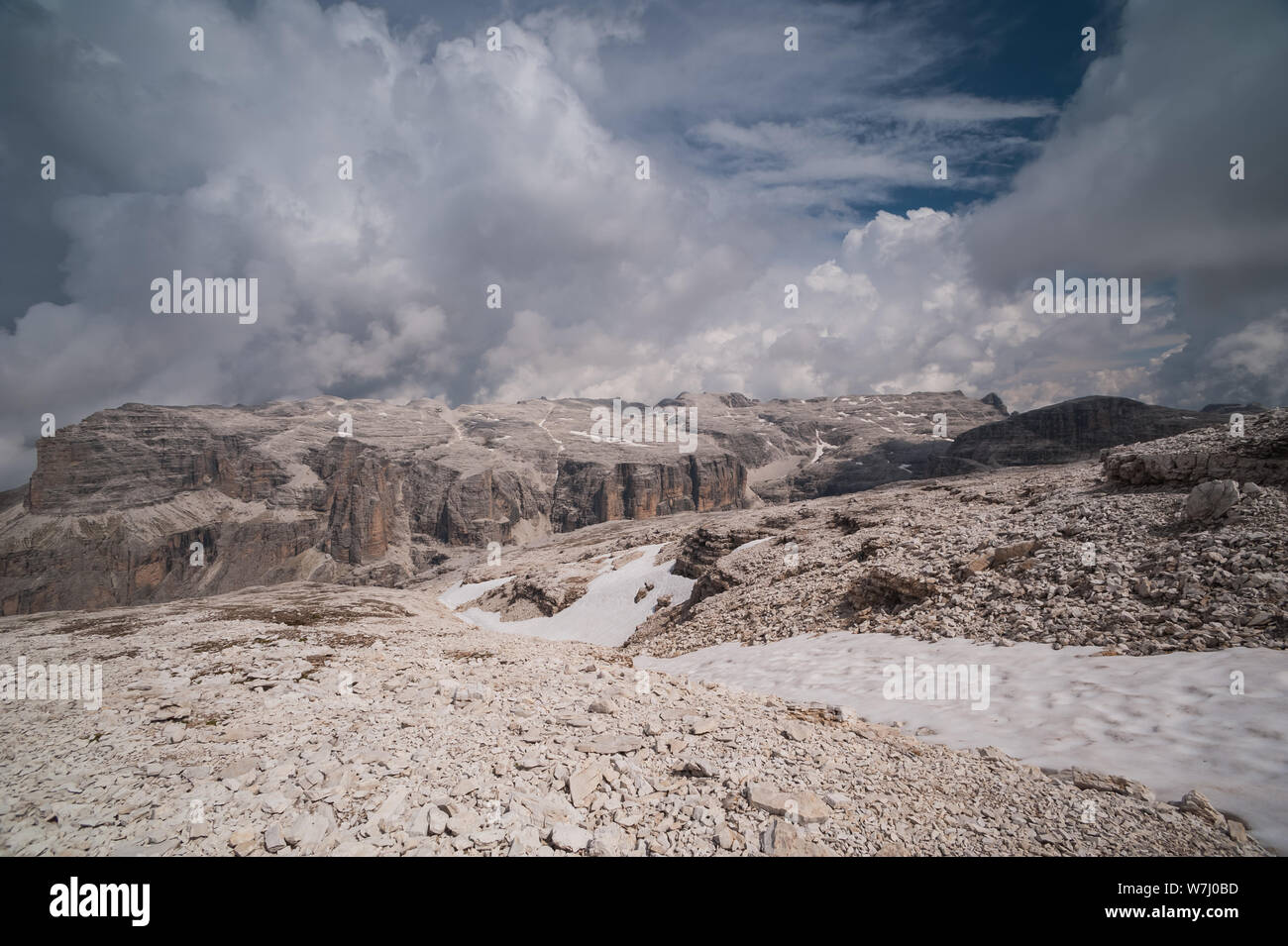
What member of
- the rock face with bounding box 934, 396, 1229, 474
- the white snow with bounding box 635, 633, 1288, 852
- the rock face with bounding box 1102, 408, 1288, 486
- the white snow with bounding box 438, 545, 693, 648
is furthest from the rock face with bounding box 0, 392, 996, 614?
the rock face with bounding box 1102, 408, 1288, 486

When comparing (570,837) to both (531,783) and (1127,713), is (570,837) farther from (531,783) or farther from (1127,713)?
(1127,713)

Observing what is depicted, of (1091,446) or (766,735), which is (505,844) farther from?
(1091,446)

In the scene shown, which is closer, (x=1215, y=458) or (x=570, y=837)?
(x=570, y=837)

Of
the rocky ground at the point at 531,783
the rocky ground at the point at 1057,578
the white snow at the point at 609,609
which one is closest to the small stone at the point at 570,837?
the rocky ground at the point at 531,783

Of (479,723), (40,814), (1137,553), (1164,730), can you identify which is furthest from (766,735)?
(1137,553)

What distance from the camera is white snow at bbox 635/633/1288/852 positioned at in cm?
565

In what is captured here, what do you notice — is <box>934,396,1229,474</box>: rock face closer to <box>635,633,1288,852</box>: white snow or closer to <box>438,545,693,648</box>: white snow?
<box>438,545,693,648</box>: white snow

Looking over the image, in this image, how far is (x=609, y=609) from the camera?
40.5 metres

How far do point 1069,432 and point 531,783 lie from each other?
7752 inches

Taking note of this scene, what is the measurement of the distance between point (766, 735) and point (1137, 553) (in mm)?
12031

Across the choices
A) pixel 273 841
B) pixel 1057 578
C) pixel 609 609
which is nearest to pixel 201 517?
pixel 609 609

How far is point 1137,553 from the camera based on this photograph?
477 inches

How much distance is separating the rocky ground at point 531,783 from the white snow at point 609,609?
26569 mm
